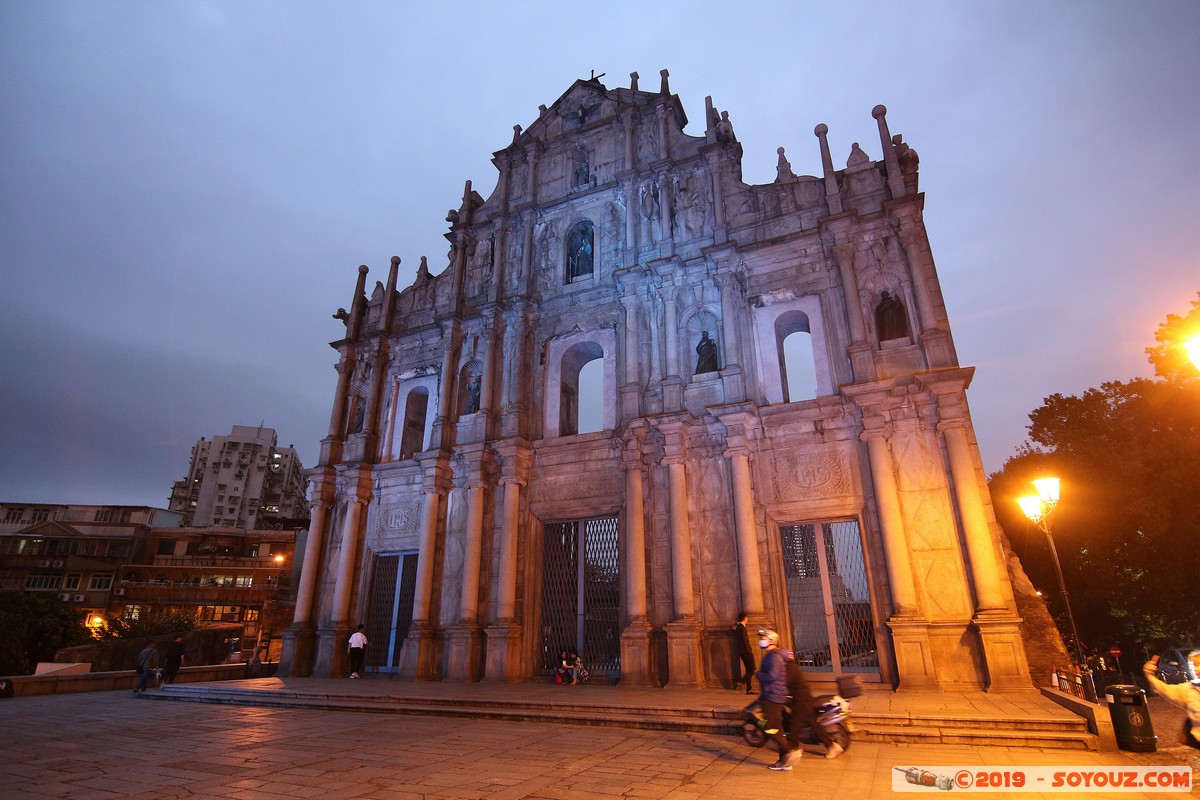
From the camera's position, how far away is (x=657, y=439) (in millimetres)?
15023

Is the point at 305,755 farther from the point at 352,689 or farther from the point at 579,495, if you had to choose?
the point at 579,495

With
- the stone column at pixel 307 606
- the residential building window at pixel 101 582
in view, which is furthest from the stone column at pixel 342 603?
the residential building window at pixel 101 582

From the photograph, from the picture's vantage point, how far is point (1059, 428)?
23375 millimetres

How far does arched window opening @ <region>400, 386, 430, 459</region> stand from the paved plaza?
10683 millimetres

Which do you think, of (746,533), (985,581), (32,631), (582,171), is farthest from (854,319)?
(32,631)

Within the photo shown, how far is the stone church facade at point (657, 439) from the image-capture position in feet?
41.7

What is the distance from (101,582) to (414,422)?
3818 centimetres

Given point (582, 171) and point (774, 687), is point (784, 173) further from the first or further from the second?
point (774, 687)

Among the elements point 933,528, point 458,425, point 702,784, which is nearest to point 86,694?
point 458,425

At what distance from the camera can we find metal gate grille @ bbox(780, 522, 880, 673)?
12633 millimetres

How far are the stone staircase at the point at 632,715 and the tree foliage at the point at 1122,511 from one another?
1321 cm

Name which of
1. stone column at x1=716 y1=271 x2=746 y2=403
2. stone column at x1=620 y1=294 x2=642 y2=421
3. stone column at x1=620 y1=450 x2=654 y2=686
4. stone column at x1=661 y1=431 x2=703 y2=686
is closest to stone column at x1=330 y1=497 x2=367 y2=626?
stone column at x1=620 y1=450 x2=654 y2=686

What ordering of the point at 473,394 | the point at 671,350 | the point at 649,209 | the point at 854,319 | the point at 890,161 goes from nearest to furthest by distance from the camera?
the point at 854,319 < the point at 890,161 < the point at 671,350 < the point at 649,209 < the point at 473,394

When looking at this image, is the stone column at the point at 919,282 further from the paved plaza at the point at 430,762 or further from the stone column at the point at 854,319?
the paved plaza at the point at 430,762
